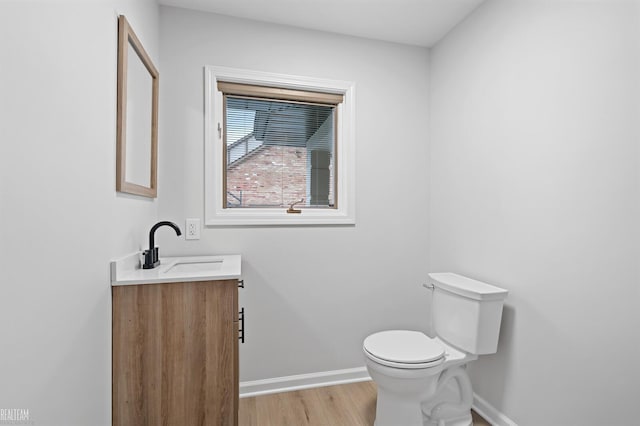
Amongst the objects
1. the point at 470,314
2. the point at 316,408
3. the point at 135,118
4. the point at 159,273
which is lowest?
the point at 316,408

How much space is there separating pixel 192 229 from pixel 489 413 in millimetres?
2086

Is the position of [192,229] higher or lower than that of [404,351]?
higher

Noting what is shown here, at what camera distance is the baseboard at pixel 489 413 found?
1.71 meters

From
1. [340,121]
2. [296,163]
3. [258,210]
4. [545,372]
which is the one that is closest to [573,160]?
[545,372]

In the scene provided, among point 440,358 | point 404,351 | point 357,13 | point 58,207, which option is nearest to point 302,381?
point 404,351

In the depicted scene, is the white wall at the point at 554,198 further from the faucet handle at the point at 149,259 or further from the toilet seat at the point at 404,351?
the faucet handle at the point at 149,259

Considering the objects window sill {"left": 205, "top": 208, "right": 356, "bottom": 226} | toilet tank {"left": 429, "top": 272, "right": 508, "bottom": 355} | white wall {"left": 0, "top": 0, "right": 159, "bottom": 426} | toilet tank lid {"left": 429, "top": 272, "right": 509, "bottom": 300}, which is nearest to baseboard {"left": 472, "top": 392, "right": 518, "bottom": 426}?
toilet tank {"left": 429, "top": 272, "right": 508, "bottom": 355}

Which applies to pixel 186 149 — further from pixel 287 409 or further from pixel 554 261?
pixel 554 261

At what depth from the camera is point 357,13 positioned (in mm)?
2018

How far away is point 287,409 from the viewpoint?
1.92 meters

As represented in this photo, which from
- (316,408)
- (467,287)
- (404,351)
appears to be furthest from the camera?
(316,408)

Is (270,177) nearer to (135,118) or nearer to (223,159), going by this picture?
(223,159)

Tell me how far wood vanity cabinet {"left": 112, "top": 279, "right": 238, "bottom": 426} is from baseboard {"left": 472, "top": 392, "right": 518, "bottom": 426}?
56.4 inches

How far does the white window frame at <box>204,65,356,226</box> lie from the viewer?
2.03 metres
